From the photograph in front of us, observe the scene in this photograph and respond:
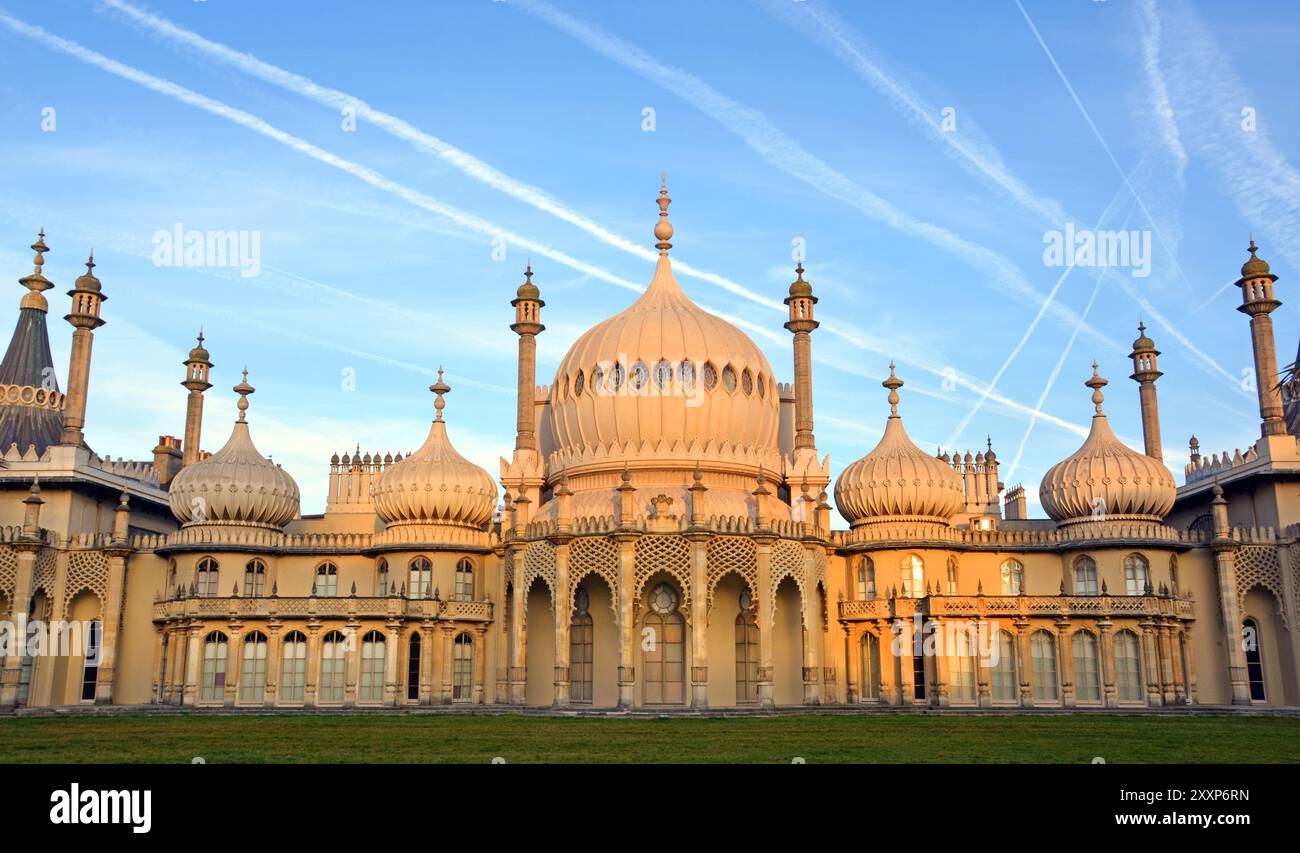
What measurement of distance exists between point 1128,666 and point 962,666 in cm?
570

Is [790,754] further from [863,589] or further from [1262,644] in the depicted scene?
[1262,644]

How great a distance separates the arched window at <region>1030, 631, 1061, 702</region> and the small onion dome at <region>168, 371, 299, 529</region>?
28.2 m

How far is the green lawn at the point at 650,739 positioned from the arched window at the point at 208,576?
11024mm

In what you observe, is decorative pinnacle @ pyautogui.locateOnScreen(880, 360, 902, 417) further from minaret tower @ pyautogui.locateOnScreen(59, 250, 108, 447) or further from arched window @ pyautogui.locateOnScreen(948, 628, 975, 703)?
minaret tower @ pyautogui.locateOnScreen(59, 250, 108, 447)

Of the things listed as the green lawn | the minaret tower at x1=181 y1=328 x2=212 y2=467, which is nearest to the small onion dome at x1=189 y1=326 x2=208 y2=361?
the minaret tower at x1=181 y1=328 x2=212 y2=467

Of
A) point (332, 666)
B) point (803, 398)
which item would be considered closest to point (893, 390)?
point (803, 398)

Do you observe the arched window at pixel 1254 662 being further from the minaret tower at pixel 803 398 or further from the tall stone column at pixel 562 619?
the tall stone column at pixel 562 619

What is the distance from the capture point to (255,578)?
150 ft

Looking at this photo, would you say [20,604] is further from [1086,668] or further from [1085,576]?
[1085,576]

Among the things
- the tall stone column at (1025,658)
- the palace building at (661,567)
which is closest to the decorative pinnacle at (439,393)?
the palace building at (661,567)

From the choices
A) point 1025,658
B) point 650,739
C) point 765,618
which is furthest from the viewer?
point 1025,658

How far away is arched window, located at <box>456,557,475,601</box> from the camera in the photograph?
45031mm
